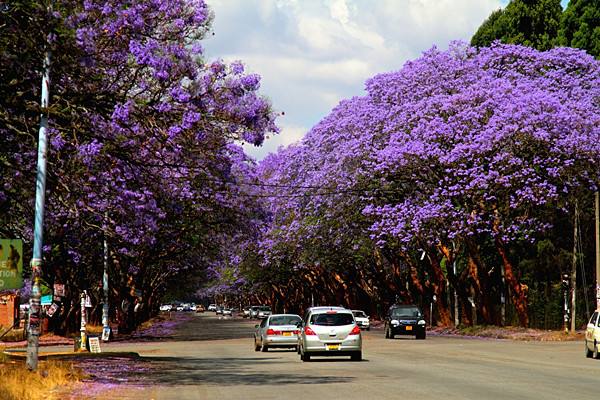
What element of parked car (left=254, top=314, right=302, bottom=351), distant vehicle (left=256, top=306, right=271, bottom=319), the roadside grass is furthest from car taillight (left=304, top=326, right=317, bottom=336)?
distant vehicle (left=256, top=306, right=271, bottom=319)

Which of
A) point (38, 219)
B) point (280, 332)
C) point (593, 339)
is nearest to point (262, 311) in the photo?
point (280, 332)

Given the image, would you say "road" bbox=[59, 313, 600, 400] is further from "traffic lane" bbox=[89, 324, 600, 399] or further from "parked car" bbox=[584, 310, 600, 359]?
"parked car" bbox=[584, 310, 600, 359]

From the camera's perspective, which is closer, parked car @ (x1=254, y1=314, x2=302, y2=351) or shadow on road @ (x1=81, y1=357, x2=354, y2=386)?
shadow on road @ (x1=81, y1=357, x2=354, y2=386)

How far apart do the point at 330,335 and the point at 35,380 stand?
12.4 metres

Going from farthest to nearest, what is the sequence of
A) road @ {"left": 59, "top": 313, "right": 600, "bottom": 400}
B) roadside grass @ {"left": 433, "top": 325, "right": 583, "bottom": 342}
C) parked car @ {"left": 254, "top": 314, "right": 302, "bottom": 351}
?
roadside grass @ {"left": 433, "top": 325, "right": 583, "bottom": 342} → parked car @ {"left": 254, "top": 314, "right": 302, "bottom": 351} → road @ {"left": 59, "top": 313, "right": 600, "bottom": 400}

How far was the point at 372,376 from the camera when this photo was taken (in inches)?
944

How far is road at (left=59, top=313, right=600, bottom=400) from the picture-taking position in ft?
63.1

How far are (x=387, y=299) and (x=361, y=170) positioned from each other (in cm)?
3393

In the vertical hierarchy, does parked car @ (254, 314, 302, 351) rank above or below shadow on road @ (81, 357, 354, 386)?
above

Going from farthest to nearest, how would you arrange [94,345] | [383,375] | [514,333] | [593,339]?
[514,333]
[94,345]
[593,339]
[383,375]

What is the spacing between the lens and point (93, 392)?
20.0 meters

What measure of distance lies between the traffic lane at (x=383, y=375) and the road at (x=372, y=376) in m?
0.02

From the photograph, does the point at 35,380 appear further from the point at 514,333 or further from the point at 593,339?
the point at 514,333

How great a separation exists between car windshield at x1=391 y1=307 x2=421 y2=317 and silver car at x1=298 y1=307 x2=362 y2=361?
21841 mm
